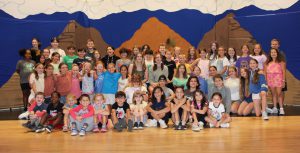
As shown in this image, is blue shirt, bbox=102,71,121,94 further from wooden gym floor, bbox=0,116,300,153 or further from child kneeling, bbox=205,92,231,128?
child kneeling, bbox=205,92,231,128

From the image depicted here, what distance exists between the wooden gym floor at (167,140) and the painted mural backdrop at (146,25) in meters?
3.24

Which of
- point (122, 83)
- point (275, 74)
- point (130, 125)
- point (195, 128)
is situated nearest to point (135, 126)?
point (130, 125)

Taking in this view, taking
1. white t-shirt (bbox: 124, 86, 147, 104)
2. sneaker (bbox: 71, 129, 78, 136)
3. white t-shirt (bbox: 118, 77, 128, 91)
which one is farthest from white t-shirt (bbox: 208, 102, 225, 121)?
sneaker (bbox: 71, 129, 78, 136)

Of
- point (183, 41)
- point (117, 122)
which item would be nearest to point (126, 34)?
point (183, 41)

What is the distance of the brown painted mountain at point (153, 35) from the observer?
10.6 metres

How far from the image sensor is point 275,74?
7633mm

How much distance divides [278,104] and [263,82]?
1409mm

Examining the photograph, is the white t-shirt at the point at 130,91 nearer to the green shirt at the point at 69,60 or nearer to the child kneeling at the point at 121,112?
the child kneeling at the point at 121,112

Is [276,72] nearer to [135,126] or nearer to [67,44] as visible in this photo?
[135,126]

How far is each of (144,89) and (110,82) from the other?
25.9 inches

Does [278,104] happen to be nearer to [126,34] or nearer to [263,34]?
[263,34]

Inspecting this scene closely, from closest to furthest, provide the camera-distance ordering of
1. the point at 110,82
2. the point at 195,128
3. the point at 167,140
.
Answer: the point at 167,140 → the point at 195,128 → the point at 110,82

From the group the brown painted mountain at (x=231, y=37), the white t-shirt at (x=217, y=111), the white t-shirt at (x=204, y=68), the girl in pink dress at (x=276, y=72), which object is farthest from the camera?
the brown painted mountain at (x=231, y=37)

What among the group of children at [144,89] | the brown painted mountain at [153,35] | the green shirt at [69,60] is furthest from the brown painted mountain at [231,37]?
the green shirt at [69,60]
